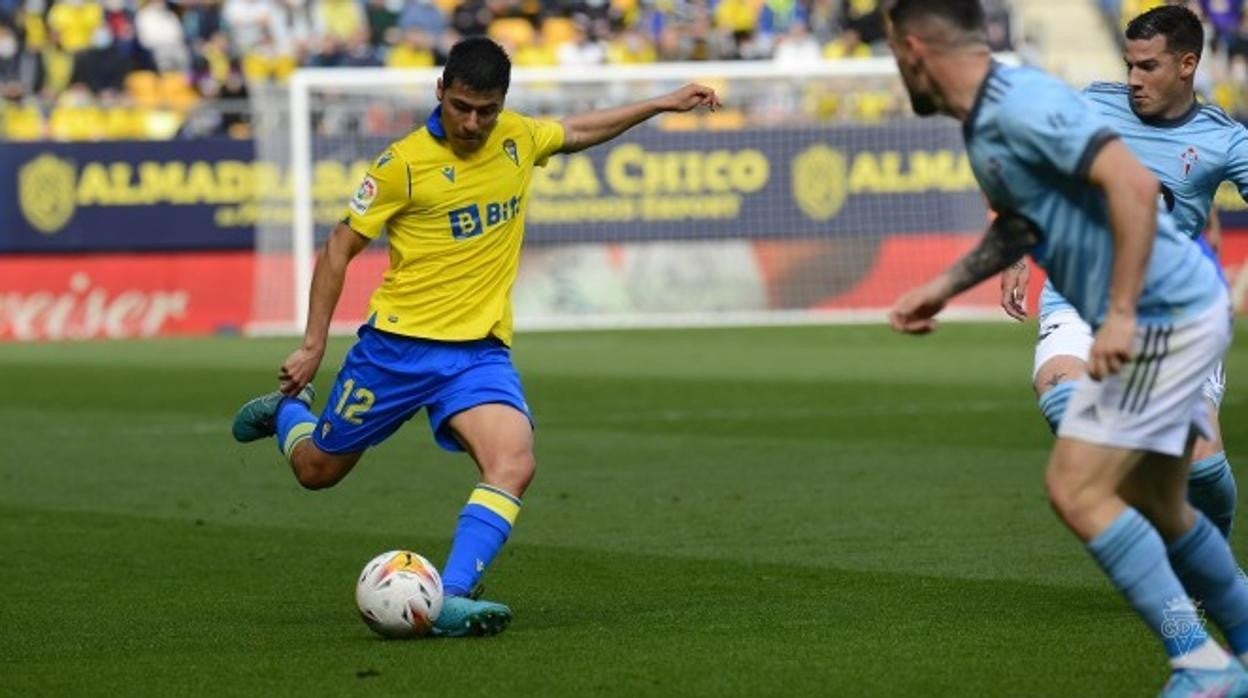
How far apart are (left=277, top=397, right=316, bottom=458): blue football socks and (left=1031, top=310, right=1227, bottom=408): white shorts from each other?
2796 mm

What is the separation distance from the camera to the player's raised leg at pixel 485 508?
834 centimetres

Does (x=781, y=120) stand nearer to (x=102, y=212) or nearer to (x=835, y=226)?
(x=835, y=226)

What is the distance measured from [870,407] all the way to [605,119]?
9.36 metres

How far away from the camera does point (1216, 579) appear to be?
22.3 feet

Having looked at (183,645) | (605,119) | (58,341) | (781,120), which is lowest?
(58,341)

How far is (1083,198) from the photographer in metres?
6.43

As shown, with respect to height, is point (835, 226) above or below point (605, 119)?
below

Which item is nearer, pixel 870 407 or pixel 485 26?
pixel 870 407

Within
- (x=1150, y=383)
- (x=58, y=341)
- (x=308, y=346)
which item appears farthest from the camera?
(x=58, y=341)

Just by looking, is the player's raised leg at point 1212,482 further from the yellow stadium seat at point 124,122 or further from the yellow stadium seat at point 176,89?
the yellow stadium seat at point 176,89

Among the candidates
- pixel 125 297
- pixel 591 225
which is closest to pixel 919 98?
pixel 591 225

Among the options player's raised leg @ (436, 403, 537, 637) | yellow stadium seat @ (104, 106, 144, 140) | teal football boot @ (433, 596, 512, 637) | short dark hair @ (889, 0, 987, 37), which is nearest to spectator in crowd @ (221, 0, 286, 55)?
yellow stadium seat @ (104, 106, 144, 140)

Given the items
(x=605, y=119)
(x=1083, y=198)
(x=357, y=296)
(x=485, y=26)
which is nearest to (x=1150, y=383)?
(x=1083, y=198)

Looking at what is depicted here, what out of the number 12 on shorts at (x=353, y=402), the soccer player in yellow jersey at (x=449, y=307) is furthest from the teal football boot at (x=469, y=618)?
the number 12 on shorts at (x=353, y=402)
